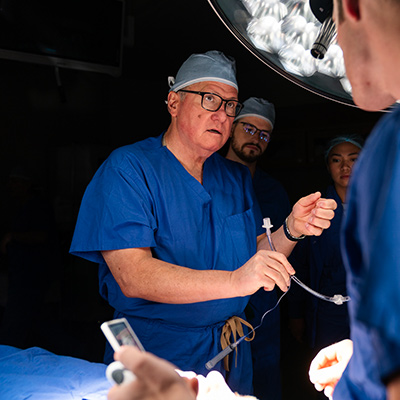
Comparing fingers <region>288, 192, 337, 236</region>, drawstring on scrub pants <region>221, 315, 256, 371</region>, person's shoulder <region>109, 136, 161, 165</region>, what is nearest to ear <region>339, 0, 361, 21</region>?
fingers <region>288, 192, 337, 236</region>

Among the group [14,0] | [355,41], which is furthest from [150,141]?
[14,0]

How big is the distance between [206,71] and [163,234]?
0.60 meters

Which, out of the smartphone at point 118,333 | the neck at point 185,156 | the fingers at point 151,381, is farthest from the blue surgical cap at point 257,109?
the fingers at point 151,381

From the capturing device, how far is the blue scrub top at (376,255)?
0.37 metres

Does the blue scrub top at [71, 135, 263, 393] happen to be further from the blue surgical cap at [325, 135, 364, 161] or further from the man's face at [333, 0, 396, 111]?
the blue surgical cap at [325, 135, 364, 161]

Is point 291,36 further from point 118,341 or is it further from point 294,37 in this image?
point 118,341

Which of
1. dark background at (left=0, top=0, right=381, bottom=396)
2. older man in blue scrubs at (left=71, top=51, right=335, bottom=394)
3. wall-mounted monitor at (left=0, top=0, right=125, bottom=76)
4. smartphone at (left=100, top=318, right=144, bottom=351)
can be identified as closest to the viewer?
smartphone at (left=100, top=318, right=144, bottom=351)

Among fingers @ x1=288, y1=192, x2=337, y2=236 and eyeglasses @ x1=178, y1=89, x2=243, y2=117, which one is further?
eyeglasses @ x1=178, y1=89, x2=243, y2=117

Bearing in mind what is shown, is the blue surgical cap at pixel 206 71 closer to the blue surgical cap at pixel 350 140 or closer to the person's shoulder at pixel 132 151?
the person's shoulder at pixel 132 151

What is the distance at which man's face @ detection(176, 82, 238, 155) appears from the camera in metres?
1.55

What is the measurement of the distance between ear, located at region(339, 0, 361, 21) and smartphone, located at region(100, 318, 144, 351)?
53 centimetres

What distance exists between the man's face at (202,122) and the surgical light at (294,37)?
0.52 metres

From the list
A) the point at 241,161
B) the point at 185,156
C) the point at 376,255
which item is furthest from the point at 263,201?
the point at 376,255

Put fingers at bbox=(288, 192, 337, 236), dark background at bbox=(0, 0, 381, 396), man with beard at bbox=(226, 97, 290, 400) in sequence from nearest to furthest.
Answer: fingers at bbox=(288, 192, 337, 236)
man with beard at bbox=(226, 97, 290, 400)
dark background at bbox=(0, 0, 381, 396)
